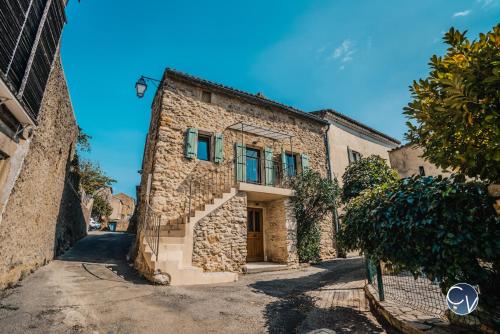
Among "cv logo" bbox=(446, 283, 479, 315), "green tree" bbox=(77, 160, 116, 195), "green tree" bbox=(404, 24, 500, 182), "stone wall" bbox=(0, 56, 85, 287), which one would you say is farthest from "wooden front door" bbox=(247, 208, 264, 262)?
"green tree" bbox=(77, 160, 116, 195)

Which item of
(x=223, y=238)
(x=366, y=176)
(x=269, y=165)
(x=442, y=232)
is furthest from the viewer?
(x=269, y=165)

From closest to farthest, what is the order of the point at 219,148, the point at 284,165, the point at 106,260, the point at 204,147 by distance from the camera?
the point at 106,260, the point at 219,148, the point at 204,147, the point at 284,165

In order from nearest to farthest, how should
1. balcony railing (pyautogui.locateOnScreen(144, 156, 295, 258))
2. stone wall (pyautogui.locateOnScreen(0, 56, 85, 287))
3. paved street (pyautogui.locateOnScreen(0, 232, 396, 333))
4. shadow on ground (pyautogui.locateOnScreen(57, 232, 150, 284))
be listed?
paved street (pyautogui.locateOnScreen(0, 232, 396, 333)), stone wall (pyautogui.locateOnScreen(0, 56, 85, 287)), shadow on ground (pyautogui.locateOnScreen(57, 232, 150, 284)), balcony railing (pyautogui.locateOnScreen(144, 156, 295, 258))

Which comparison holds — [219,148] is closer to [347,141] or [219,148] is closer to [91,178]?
[347,141]

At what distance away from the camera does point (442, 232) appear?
2.64m

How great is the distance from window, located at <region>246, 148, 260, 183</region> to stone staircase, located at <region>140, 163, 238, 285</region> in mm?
2212

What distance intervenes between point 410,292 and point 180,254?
514 cm

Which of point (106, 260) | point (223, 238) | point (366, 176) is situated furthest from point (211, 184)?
point (366, 176)

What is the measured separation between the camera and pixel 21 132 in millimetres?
4625

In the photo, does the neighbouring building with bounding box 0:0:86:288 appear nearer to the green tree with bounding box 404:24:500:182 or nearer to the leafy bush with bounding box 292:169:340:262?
the green tree with bounding box 404:24:500:182

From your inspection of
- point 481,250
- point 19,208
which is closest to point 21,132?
point 19,208

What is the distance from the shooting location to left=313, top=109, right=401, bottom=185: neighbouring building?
12.3m

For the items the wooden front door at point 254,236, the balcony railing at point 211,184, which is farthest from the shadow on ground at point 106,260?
the wooden front door at point 254,236

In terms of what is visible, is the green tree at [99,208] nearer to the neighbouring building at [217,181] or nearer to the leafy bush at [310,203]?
the neighbouring building at [217,181]
